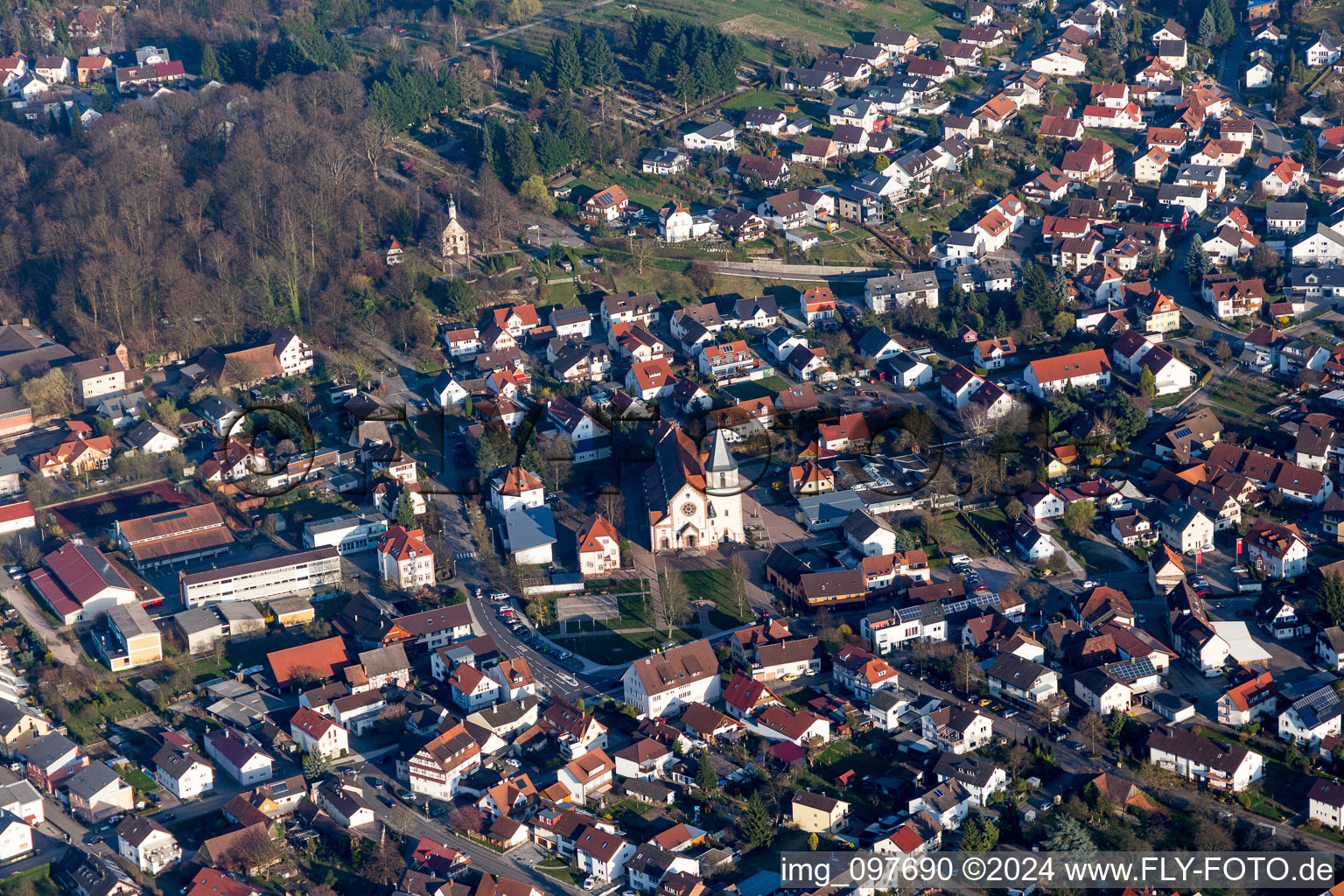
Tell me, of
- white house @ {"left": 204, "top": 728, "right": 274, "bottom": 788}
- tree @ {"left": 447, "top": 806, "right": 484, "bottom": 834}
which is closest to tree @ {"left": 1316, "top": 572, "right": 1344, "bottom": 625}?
tree @ {"left": 447, "top": 806, "right": 484, "bottom": 834}

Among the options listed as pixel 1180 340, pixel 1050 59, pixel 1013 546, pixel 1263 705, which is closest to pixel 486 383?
pixel 1013 546

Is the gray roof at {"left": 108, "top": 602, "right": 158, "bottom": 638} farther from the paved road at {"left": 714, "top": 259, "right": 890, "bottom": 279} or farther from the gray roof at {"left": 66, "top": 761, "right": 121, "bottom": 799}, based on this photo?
the paved road at {"left": 714, "top": 259, "right": 890, "bottom": 279}

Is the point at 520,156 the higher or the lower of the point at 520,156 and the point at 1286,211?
the higher

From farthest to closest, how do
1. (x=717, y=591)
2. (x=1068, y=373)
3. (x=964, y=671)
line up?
(x=1068, y=373) < (x=717, y=591) < (x=964, y=671)

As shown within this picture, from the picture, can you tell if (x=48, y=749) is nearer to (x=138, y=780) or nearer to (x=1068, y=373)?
(x=138, y=780)

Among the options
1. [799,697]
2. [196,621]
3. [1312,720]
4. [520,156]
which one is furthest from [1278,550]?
[520,156]

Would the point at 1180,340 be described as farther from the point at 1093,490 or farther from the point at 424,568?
the point at 424,568
